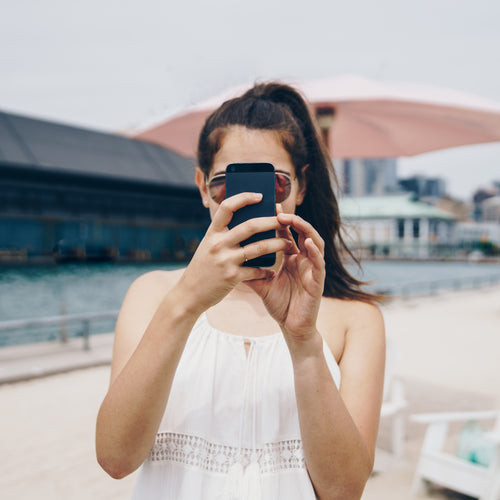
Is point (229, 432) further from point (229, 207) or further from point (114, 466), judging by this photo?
point (229, 207)

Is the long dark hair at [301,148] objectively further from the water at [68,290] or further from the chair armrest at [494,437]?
the water at [68,290]

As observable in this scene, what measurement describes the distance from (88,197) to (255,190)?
887 inches

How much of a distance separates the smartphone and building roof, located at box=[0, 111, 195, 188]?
1949cm

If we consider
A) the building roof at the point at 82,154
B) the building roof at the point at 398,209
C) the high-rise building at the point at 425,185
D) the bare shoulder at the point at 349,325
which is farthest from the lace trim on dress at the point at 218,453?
the high-rise building at the point at 425,185

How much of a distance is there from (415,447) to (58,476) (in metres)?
2.68

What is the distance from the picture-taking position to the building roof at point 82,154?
814 inches

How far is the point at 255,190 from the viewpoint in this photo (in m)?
0.90

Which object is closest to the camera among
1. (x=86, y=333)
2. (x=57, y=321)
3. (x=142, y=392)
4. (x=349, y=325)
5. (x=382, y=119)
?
(x=142, y=392)

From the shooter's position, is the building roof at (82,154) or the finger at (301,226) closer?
the finger at (301,226)

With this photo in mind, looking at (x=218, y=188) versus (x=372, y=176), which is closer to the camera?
(x=218, y=188)

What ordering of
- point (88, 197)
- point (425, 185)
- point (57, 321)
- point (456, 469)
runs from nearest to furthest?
point (456, 469) → point (57, 321) → point (88, 197) → point (425, 185)

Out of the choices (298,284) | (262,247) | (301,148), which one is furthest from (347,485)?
(301,148)

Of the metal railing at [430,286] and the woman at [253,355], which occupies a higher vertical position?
the woman at [253,355]

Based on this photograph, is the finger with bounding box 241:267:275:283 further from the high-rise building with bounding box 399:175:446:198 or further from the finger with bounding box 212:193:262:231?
the high-rise building with bounding box 399:175:446:198
